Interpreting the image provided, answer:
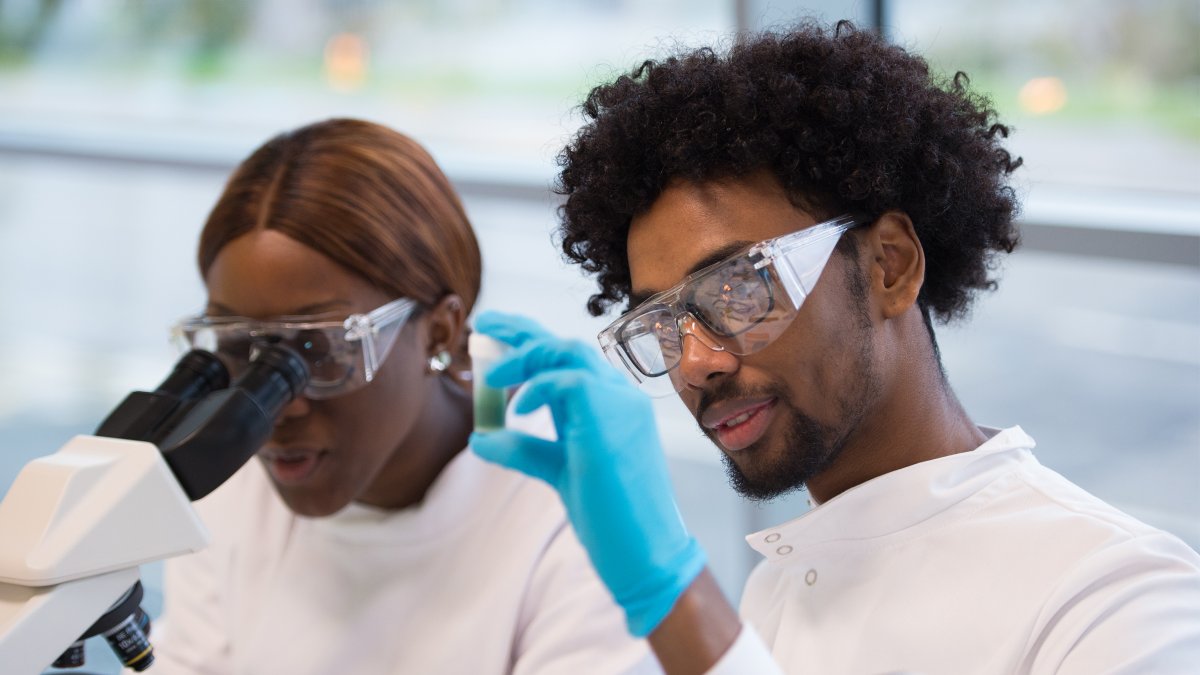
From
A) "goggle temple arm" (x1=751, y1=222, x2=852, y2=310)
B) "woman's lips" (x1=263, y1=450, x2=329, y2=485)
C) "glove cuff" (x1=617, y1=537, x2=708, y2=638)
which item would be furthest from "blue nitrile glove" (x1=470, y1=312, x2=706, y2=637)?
"woman's lips" (x1=263, y1=450, x2=329, y2=485)

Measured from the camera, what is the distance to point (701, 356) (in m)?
1.35

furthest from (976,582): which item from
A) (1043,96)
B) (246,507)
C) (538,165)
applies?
(538,165)

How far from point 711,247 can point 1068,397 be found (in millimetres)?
2439

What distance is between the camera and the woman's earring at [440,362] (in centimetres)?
194

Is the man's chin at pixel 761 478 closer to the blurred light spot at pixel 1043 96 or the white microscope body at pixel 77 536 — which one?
the white microscope body at pixel 77 536

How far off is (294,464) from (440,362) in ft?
0.97

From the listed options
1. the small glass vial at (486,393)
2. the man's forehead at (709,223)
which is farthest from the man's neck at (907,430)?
the small glass vial at (486,393)

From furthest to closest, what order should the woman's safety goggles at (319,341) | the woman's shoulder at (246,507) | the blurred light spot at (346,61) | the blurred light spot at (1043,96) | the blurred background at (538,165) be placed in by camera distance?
1. the blurred light spot at (346,61)
2. the blurred light spot at (1043,96)
3. the blurred background at (538,165)
4. the woman's shoulder at (246,507)
5. the woman's safety goggles at (319,341)

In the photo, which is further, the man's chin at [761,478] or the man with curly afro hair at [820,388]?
the man's chin at [761,478]

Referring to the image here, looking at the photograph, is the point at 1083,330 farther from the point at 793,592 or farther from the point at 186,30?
the point at 186,30

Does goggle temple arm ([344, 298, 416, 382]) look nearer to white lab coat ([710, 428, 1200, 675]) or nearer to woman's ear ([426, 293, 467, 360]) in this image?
woman's ear ([426, 293, 467, 360])

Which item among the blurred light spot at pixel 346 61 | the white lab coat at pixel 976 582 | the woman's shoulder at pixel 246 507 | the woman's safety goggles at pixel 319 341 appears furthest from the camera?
the blurred light spot at pixel 346 61

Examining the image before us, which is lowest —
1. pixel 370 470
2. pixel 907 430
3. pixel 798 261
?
pixel 370 470

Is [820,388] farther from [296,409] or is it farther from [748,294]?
[296,409]
